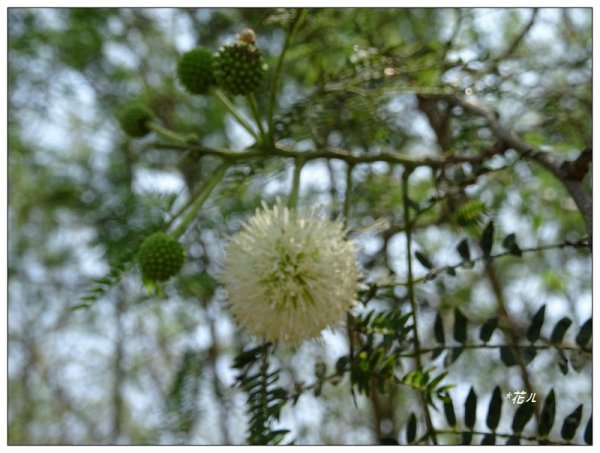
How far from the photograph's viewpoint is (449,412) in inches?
40.6

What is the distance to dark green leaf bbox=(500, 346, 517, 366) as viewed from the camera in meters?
1.01

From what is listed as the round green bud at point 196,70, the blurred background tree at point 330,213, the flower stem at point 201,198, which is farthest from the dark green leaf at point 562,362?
the round green bud at point 196,70

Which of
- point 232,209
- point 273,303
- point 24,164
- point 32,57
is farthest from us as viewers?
point 24,164

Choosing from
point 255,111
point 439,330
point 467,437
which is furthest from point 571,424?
point 255,111

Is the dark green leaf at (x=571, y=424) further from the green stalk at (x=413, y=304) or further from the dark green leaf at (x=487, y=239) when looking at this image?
the dark green leaf at (x=487, y=239)

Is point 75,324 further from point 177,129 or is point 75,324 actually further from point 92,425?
point 177,129

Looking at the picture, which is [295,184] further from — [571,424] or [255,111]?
[571,424]

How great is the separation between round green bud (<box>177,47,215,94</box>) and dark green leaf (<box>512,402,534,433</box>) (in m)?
0.74

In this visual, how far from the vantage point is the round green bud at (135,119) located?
1.35m

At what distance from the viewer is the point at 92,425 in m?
3.67

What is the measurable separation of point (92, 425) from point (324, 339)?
2.82 m

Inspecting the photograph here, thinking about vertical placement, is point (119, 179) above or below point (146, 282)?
above

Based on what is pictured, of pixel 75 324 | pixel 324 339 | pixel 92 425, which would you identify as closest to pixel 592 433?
pixel 324 339

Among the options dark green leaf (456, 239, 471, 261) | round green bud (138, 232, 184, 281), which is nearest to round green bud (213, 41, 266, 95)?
round green bud (138, 232, 184, 281)
